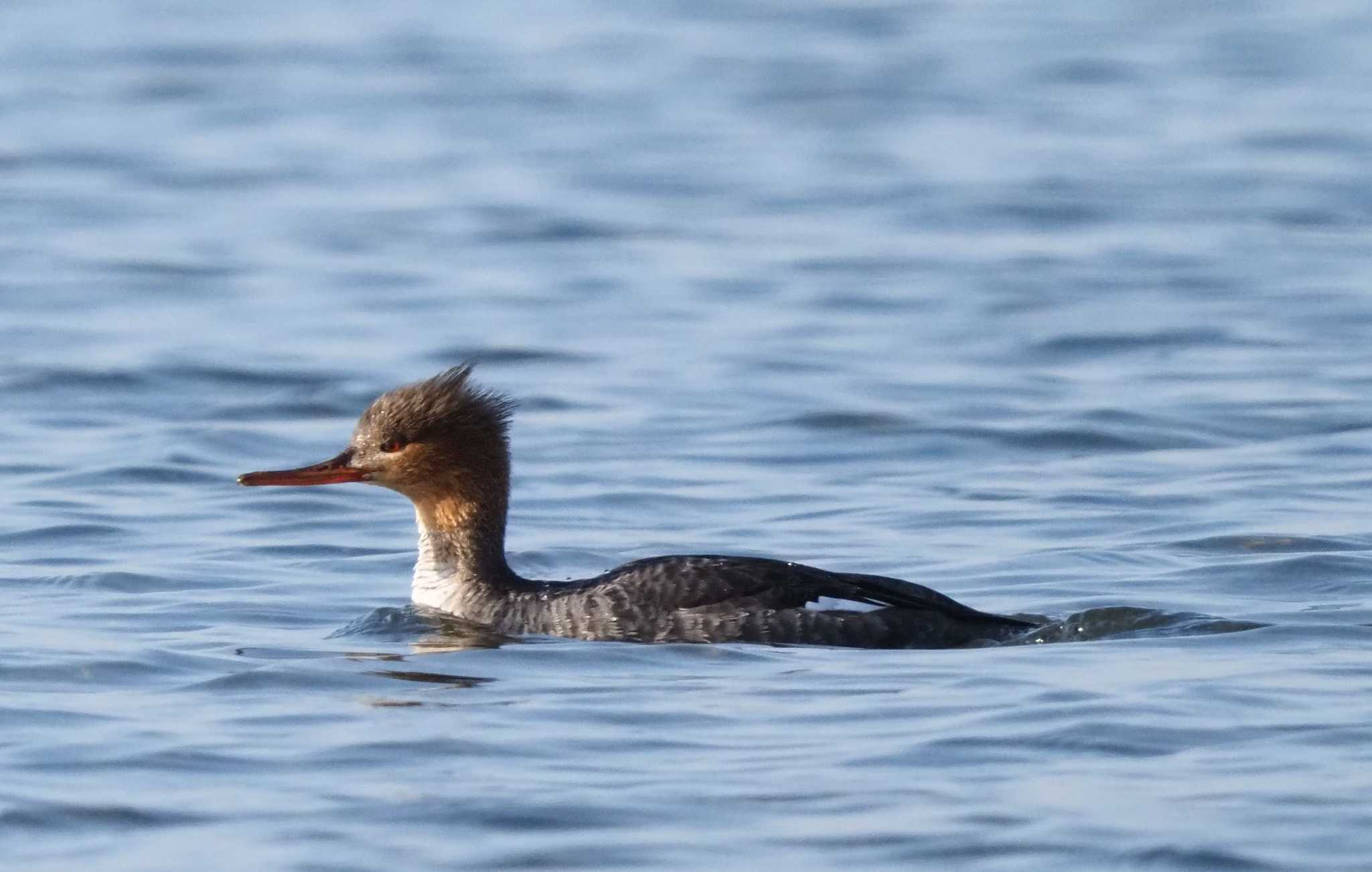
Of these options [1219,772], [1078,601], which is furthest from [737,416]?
[1219,772]

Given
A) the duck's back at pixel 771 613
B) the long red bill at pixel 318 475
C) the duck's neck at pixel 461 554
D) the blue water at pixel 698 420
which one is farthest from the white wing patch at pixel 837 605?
the long red bill at pixel 318 475

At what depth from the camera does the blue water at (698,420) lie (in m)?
6.60

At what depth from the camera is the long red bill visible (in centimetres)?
908

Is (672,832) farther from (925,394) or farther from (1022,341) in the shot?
(1022,341)

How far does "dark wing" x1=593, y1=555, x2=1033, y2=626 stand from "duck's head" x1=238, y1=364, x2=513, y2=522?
3.41 feet

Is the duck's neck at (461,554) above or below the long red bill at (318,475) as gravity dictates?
below

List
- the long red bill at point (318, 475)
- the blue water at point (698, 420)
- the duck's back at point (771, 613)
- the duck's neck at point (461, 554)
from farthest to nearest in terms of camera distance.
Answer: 1. the long red bill at point (318, 475)
2. the duck's neck at point (461, 554)
3. the duck's back at point (771, 613)
4. the blue water at point (698, 420)

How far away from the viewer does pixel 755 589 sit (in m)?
8.32

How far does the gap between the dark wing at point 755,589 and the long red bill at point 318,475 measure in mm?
1233

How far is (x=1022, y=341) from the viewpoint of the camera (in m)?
15.4

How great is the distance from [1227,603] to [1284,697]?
5.22ft

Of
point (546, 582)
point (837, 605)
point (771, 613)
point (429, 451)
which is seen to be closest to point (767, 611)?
point (771, 613)

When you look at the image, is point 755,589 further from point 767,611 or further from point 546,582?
point 546,582

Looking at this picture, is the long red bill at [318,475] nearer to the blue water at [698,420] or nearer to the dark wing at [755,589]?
the blue water at [698,420]
